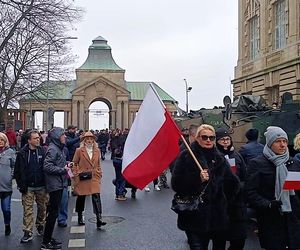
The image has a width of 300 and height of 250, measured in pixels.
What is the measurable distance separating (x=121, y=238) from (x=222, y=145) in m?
2.42

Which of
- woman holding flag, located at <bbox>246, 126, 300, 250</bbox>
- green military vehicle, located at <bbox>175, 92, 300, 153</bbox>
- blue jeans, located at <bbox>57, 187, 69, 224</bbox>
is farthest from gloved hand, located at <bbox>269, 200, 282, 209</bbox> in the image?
green military vehicle, located at <bbox>175, 92, 300, 153</bbox>

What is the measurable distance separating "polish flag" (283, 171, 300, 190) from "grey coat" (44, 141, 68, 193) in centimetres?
392

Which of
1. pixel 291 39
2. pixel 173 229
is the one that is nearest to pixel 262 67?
pixel 291 39

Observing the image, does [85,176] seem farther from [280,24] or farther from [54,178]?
[280,24]

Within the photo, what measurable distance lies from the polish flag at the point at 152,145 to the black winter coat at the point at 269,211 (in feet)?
2.93

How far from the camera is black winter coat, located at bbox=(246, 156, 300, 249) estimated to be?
17.9 ft

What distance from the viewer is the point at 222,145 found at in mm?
7773

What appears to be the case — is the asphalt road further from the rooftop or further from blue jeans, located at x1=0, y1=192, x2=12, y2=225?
the rooftop

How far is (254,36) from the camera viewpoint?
37.2m

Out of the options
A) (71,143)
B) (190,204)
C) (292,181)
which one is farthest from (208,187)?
(71,143)

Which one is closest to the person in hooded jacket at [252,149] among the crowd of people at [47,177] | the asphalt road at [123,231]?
the asphalt road at [123,231]

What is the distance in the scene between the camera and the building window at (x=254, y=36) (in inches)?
1431

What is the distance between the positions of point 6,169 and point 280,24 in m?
25.4

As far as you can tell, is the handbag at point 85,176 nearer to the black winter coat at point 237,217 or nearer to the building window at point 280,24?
the black winter coat at point 237,217
